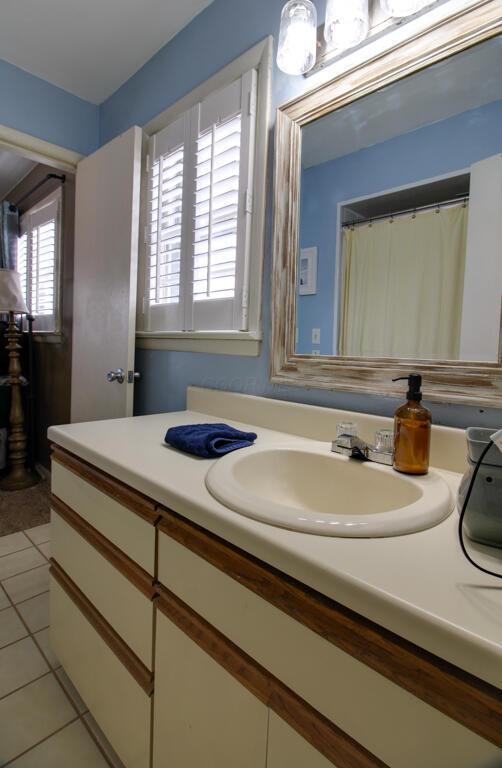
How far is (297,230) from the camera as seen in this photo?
1108mm

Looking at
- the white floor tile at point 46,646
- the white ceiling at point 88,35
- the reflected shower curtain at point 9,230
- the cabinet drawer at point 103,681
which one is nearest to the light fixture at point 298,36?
the white ceiling at point 88,35

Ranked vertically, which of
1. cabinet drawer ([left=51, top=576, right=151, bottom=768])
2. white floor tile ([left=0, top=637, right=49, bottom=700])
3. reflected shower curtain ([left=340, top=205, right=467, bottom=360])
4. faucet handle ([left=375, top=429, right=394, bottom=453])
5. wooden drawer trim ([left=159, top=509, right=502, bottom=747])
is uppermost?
reflected shower curtain ([left=340, top=205, right=467, bottom=360])

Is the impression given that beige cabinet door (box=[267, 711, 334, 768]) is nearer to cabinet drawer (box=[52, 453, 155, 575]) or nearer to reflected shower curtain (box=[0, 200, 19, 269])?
cabinet drawer (box=[52, 453, 155, 575])

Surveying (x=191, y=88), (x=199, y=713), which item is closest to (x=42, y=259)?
(x=191, y=88)

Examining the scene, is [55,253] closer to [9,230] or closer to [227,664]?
[9,230]

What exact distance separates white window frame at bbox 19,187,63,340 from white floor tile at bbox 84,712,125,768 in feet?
7.09

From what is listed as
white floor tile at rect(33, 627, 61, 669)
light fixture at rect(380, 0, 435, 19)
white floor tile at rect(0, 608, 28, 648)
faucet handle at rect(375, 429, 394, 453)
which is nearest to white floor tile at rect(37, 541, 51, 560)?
white floor tile at rect(0, 608, 28, 648)

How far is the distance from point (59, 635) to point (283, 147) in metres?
1.59

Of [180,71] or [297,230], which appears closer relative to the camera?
[297,230]

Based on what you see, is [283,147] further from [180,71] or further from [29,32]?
[29,32]

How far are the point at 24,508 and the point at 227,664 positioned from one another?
2.26 m

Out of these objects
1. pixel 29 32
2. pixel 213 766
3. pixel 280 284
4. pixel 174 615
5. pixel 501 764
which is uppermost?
pixel 29 32

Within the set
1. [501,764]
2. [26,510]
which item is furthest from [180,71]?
[26,510]

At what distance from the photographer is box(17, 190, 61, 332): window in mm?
2588
